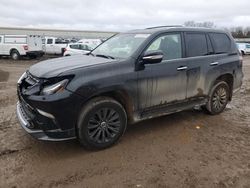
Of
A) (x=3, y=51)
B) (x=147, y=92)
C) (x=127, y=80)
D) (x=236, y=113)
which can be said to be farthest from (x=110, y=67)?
(x=3, y=51)

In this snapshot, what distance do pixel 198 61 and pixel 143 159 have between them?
90.9 inches

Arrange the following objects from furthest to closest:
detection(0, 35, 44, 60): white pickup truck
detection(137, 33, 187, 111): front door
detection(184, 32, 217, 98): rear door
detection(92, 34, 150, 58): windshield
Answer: detection(0, 35, 44, 60): white pickup truck → detection(184, 32, 217, 98): rear door → detection(92, 34, 150, 58): windshield → detection(137, 33, 187, 111): front door

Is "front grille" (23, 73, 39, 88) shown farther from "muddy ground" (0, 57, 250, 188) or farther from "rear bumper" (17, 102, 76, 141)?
"muddy ground" (0, 57, 250, 188)

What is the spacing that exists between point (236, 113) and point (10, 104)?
5.41 metres

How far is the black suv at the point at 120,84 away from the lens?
12.6 feet

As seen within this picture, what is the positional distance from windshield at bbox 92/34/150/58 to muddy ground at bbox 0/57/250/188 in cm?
145

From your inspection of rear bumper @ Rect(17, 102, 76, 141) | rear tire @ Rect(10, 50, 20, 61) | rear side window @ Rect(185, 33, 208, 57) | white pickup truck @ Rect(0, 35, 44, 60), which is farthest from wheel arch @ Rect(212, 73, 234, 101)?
rear tire @ Rect(10, 50, 20, 61)

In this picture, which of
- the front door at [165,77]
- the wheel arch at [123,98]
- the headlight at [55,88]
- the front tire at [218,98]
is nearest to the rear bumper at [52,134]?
the headlight at [55,88]

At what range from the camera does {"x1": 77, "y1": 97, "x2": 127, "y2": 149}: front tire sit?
4.02 meters

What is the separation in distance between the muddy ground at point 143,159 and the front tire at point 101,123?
6.9 inches

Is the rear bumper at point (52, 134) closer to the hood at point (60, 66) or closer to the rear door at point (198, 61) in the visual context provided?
the hood at point (60, 66)

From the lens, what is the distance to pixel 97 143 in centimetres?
423

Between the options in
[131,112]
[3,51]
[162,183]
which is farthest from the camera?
[3,51]

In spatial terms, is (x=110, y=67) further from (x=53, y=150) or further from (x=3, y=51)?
(x=3, y=51)
